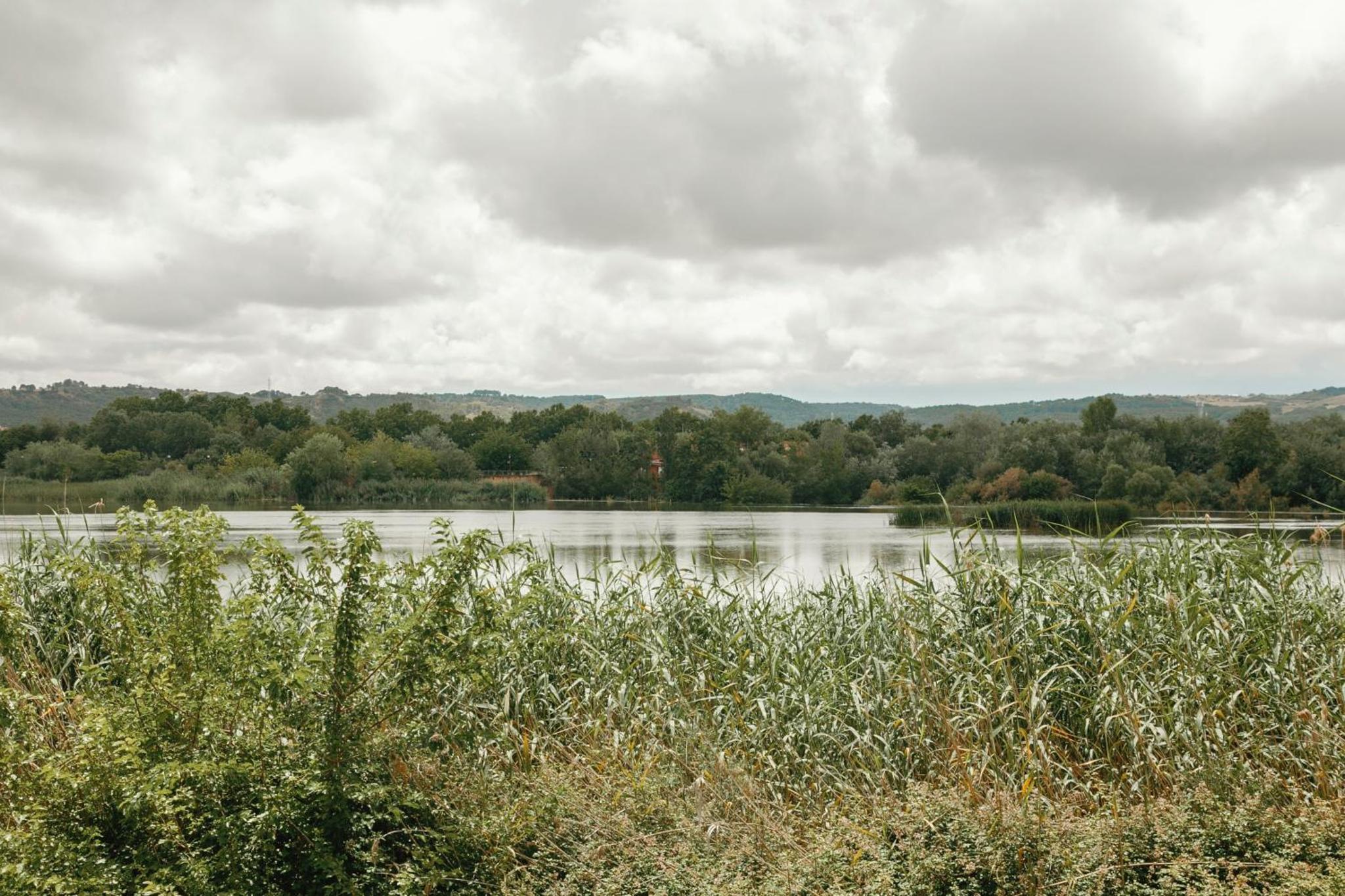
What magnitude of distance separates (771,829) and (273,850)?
2.05m

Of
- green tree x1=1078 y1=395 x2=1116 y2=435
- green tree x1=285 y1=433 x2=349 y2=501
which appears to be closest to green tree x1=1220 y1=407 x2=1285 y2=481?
green tree x1=1078 y1=395 x2=1116 y2=435

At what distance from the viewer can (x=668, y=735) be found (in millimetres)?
→ 5852

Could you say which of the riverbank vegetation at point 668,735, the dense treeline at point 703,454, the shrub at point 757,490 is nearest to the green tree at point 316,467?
the dense treeline at point 703,454

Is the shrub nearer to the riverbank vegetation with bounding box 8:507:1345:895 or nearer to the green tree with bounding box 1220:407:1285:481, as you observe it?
the green tree with bounding box 1220:407:1285:481

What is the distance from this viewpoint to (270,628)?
4566 millimetres

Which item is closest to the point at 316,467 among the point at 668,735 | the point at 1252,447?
the point at 1252,447

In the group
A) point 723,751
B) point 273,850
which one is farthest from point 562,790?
point 273,850

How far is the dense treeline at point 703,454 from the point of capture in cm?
3531

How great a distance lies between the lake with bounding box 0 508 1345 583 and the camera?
17625mm

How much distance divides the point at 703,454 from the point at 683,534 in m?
41.3

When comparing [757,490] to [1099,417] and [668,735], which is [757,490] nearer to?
[1099,417]

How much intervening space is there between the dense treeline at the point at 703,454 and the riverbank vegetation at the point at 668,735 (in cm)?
2411

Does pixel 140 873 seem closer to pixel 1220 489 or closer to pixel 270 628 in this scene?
pixel 270 628

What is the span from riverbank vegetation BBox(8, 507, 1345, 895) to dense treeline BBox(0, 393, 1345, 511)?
24.1m
